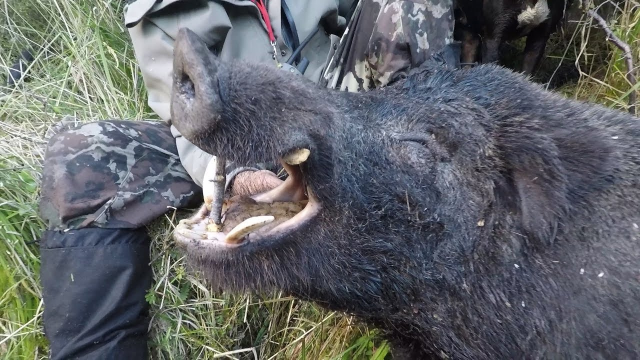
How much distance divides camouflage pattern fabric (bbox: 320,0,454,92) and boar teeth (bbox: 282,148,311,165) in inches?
42.8

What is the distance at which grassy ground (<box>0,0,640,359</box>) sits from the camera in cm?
258

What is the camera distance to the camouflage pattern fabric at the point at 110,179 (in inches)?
94.6

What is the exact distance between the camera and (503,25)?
2914 mm

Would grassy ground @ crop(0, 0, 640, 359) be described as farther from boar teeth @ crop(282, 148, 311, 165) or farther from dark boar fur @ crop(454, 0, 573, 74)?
boar teeth @ crop(282, 148, 311, 165)

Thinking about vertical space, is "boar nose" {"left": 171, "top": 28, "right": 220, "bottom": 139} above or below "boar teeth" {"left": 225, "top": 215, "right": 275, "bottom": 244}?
above

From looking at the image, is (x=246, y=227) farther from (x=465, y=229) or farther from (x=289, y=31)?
(x=289, y=31)

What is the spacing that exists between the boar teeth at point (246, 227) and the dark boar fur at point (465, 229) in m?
0.03

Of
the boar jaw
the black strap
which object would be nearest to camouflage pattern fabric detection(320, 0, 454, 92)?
the black strap

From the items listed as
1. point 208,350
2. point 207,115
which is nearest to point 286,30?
point 208,350

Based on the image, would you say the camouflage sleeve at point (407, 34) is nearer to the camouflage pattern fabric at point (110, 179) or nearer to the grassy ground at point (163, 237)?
the grassy ground at point (163, 237)

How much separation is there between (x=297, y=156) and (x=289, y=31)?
1.67 m

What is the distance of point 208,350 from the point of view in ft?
8.69

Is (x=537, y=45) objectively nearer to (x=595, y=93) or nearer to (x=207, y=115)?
(x=595, y=93)

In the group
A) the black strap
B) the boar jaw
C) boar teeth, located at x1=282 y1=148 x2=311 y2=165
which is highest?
the black strap
